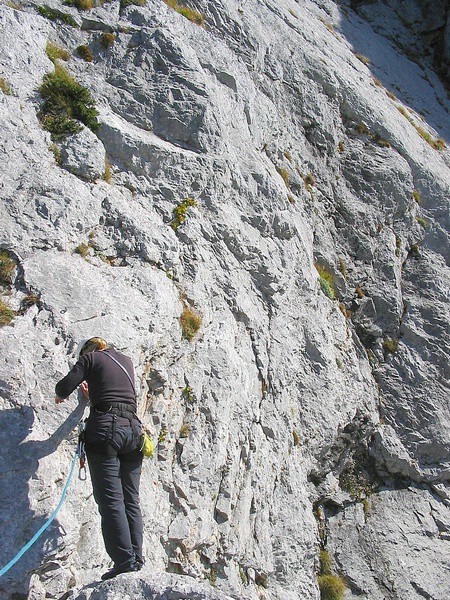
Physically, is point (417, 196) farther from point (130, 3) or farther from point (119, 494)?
point (119, 494)

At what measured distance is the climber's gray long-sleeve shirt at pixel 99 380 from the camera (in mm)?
6652

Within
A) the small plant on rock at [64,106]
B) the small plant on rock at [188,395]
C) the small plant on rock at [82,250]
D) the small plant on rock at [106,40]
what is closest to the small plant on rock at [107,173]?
the small plant on rock at [64,106]

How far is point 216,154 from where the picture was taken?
12.8 meters

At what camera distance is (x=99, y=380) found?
22.1 feet

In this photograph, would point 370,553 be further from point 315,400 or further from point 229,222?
point 229,222

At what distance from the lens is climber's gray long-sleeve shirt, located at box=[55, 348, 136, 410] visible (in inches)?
262

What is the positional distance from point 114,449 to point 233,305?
536 cm

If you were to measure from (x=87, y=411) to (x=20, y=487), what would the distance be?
53.9 inches

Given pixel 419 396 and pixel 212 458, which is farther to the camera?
pixel 419 396

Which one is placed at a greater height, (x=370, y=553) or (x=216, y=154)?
(x=216, y=154)

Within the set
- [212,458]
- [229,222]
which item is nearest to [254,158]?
[229,222]

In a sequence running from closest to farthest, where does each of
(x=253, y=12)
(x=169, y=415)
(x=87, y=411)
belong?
(x=87, y=411), (x=169, y=415), (x=253, y=12)

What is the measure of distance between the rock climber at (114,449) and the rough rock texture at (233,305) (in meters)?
0.44

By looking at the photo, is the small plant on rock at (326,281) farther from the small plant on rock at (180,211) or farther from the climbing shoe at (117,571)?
the climbing shoe at (117,571)
